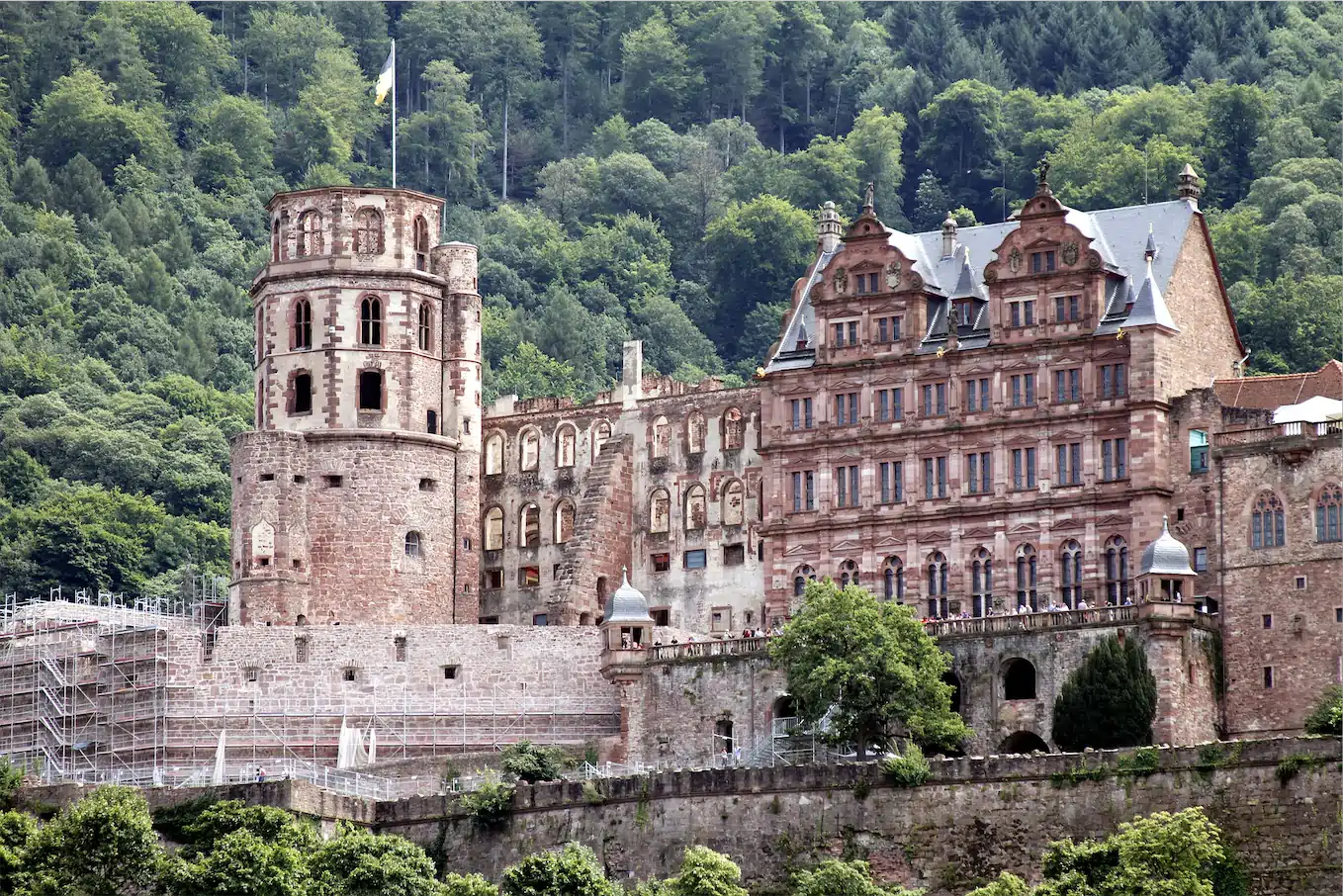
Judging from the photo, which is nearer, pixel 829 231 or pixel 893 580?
Result: pixel 893 580

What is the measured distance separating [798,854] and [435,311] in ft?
110

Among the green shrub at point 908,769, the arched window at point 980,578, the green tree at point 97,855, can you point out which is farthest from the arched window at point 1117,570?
the green tree at point 97,855

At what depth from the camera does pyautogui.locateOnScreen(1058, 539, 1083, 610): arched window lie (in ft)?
438

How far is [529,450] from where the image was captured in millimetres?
150875

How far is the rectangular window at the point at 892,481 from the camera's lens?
138m

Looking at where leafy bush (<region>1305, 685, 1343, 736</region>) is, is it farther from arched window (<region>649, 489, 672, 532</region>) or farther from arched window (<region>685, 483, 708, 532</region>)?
arched window (<region>649, 489, 672, 532</region>)

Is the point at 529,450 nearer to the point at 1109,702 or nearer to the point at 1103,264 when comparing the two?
the point at 1103,264

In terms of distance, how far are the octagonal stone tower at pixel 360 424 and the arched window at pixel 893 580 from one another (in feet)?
55.4

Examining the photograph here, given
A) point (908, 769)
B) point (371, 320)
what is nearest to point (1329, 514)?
point (908, 769)

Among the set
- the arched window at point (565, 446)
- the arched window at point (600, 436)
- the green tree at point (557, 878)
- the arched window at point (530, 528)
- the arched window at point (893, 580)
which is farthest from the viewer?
the arched window at point (565, 446)

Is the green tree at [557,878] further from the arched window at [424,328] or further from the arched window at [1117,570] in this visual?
the arched window at [424,328]

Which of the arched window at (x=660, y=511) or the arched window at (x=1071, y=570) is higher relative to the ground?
the arched window at (x=660, y=511)

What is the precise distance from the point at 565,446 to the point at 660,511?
218 inches

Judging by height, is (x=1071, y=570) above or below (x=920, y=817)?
above
